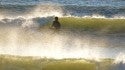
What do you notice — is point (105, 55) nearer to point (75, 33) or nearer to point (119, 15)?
point (75, 33)

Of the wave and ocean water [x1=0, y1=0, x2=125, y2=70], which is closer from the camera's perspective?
ocean water [x1=0, y1=0, x2=125, y2=70]

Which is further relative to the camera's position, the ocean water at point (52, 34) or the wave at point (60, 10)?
the wave at point (60, 10)

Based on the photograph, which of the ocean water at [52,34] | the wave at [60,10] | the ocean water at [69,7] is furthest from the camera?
the ocean water at [69,7]

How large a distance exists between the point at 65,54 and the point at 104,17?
794 centimetres

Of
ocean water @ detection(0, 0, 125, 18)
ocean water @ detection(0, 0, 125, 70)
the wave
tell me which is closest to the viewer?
ocean water @ detection(0, 0, 125, 70)

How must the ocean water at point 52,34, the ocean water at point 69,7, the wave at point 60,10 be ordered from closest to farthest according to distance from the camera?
the ocean water at point 52,34 → the wave at point 60,10 → the ocean water at point 69,7

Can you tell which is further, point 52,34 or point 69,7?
point 69,7

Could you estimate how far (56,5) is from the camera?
2617 cm

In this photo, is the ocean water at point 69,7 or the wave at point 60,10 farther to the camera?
the ocean water at point 69,7

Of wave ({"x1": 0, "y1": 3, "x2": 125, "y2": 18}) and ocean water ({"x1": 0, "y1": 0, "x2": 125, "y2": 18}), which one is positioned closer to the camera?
wave ({"x1": 0, "y1": 3, "x2": 125, "y2": 18})

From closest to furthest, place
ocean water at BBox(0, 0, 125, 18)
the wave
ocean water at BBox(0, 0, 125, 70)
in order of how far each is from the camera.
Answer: ocean water at BBox(0, 0, 125, 70) → the wave → ocean water at BBox(0, 0, 125, 18)

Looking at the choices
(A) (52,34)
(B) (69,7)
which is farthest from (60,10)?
(A) (52,34)

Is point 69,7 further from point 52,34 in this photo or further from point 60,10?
point 52,34

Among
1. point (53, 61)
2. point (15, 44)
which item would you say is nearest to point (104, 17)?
point (15, 44)
